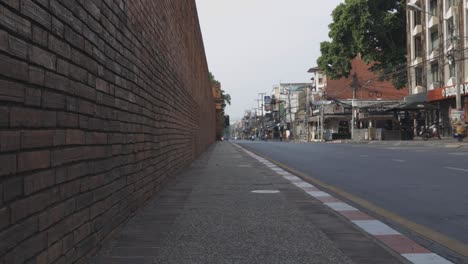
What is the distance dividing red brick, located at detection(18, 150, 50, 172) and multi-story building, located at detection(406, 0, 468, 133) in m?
36.2

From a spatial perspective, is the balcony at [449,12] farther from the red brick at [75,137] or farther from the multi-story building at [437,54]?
the red brick at [75,137]

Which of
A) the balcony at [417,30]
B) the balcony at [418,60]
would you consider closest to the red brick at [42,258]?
the balcony at [418,60]

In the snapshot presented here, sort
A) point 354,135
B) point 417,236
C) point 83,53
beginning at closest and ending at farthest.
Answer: point 83,53 → point 417,236 → point 354,135

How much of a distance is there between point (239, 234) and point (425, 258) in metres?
1.92

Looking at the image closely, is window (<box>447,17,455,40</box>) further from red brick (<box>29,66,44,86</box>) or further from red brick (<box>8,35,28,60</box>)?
red brick (<box>8,35,28,60</box>)

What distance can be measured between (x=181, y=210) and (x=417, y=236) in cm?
311

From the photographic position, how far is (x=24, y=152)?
2.86m

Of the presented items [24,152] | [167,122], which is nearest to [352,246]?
[24,152]

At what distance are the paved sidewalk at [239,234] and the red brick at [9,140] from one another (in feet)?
6.54

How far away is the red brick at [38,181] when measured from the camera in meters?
2.91

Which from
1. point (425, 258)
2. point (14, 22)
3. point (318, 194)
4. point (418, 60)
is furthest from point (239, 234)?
point (418, 60)

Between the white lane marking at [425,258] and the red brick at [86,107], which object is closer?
the red brick at [86,107]

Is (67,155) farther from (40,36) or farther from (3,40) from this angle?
(3,40)

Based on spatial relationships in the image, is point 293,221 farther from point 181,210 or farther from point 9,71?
point 9,71
